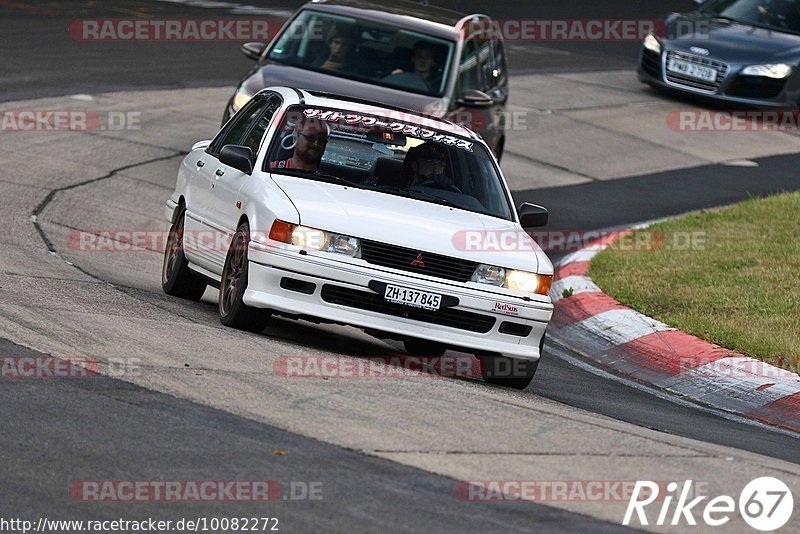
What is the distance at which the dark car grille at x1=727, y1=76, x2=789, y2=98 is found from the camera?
2175 centimetres

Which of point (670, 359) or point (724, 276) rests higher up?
point (670, 359)

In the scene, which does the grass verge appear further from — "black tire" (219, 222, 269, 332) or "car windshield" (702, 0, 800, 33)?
"car windshield" (702, 0, 800, 33)

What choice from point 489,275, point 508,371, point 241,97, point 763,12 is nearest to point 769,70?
point 763,12

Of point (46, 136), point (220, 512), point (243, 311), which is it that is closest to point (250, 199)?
point (243, 311)

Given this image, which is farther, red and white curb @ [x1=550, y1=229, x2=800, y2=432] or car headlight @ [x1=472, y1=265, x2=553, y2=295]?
red and white curb @ [x1=550, y1=229, x2=800, y2=432]

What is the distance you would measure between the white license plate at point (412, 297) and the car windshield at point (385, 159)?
104 cm

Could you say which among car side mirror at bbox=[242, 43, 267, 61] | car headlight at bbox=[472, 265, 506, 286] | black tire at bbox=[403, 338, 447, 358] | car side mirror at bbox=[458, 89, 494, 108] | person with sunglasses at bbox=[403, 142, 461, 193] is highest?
person with sunglasses at bbox=[403, 142, 461, 193]

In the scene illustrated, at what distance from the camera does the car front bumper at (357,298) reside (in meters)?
8.62

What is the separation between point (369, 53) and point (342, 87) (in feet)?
2.22

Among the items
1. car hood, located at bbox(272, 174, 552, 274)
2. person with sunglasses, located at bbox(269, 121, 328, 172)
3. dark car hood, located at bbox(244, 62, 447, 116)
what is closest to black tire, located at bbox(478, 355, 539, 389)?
car hood, located at bbox(272, 174, 552, 274)

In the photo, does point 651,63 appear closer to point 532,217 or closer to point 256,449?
point 532,217

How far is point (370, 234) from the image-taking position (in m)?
8.73

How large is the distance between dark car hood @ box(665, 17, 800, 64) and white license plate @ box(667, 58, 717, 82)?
0.67 feet

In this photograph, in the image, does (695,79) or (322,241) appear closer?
(322,241)
